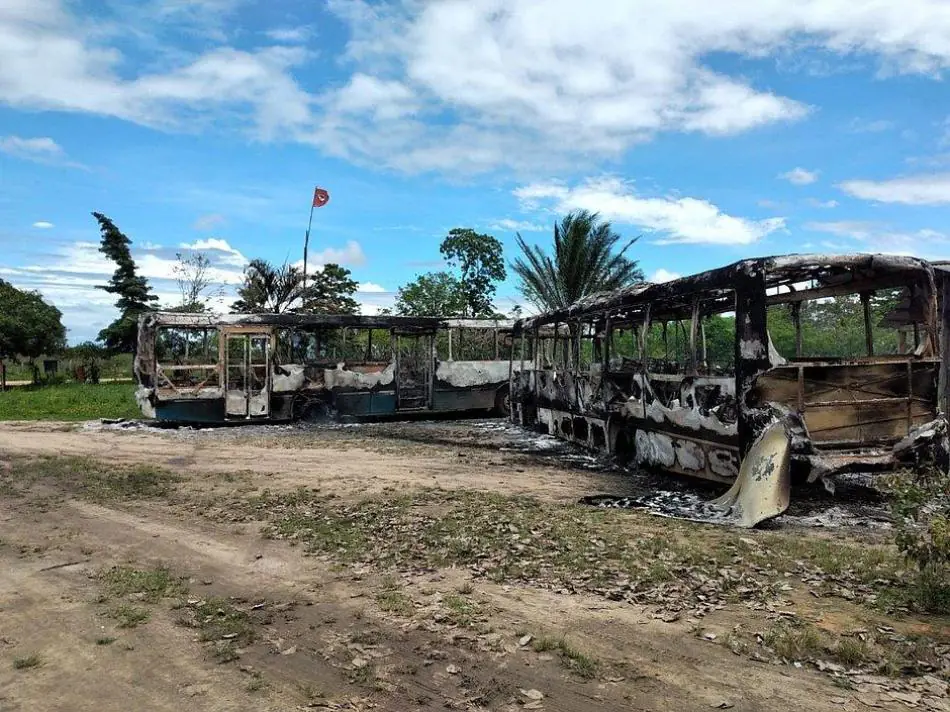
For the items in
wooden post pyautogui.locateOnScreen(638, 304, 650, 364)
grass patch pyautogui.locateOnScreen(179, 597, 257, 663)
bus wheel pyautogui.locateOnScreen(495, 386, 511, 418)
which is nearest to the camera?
grass patch pyautogui.locateOnScreen(179, 597, 257, 663)

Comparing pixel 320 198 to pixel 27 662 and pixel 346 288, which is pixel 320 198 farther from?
pixel 27 662

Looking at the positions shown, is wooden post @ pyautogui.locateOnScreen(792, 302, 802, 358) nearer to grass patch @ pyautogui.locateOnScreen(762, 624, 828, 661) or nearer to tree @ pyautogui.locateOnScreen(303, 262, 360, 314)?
grass patch @ pyautogui.locateOnScreen(762, 624, 828, 661)

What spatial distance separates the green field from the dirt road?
10368mm

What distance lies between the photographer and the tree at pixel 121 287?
30.0 meters

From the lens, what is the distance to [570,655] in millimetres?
3748

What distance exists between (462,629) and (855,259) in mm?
5812

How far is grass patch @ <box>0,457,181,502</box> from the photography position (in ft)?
26.8

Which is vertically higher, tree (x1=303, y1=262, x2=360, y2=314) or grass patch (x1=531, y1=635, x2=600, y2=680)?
tree (x1=303, y1=262, x2=360, y2=314)

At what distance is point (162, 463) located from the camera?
10367 mm

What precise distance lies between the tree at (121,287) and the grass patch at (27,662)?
28.8 m

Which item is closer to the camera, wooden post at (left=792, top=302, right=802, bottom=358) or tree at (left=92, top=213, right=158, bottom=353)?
wooden post at (left=792, top=302, right=802, bottom=358)

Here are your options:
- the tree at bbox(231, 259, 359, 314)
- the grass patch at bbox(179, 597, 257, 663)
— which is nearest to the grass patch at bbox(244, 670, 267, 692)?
the grass patch at bbox(179, 597, 257, 663)

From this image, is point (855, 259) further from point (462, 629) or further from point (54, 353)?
point (54, 353)

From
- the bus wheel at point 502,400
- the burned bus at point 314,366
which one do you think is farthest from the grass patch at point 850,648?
the bus wheel at point 502,400
